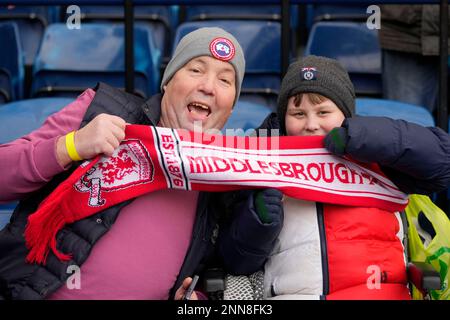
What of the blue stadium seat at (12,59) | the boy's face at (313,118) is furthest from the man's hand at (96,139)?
the blue stadium seat at (12,59)

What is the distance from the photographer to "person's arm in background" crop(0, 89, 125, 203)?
86.6 inches

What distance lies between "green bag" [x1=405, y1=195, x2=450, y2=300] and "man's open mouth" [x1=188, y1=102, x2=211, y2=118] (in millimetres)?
640

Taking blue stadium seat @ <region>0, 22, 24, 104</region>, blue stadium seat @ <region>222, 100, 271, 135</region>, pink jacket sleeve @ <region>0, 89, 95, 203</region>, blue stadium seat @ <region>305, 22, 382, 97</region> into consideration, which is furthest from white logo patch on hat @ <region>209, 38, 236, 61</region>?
blue stadium seat @ <region>0, 22, 24, 104</region>

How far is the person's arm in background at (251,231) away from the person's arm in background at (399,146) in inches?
8.8

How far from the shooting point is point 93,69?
13.2 ft

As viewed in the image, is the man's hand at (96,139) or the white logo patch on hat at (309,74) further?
the white logo patch on hat at (309,74)

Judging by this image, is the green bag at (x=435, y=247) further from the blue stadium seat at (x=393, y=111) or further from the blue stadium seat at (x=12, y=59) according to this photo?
the blue stadium seat at (x=12, y=59)

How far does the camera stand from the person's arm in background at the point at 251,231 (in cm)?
217

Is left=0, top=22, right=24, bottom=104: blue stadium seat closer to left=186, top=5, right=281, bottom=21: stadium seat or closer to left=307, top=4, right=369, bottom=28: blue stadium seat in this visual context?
left=186, top=5, right=281, bottom=21: stadium seat

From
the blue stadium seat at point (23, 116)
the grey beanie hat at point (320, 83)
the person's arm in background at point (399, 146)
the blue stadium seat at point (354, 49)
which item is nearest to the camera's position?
the person's arm in background at point (399, 146)

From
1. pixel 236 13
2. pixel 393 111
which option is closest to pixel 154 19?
pixel 236 13

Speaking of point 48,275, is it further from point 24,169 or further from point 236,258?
point 236,258

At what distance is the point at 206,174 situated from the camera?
2254 millimetres

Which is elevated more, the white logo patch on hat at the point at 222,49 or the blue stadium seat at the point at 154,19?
the white logo patch on hat at the point at 222,49
